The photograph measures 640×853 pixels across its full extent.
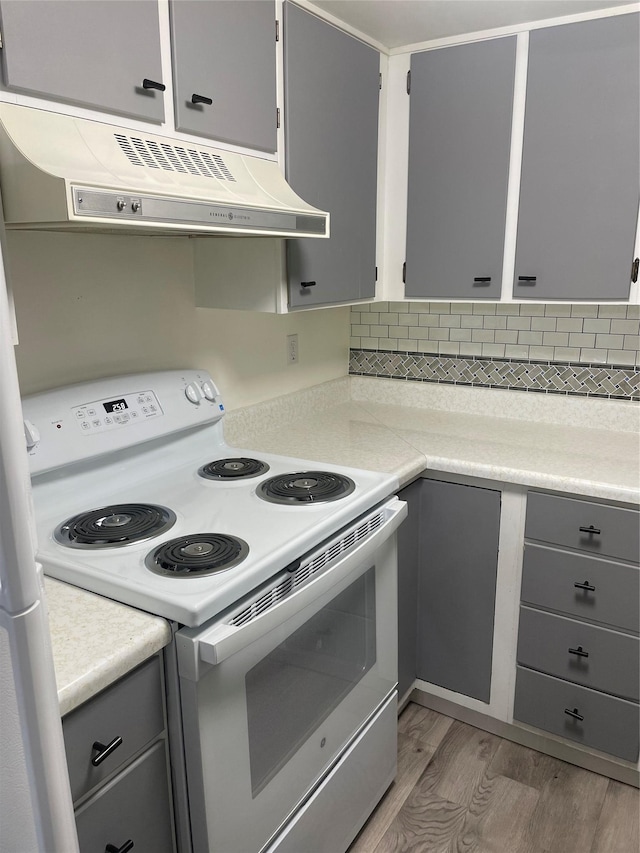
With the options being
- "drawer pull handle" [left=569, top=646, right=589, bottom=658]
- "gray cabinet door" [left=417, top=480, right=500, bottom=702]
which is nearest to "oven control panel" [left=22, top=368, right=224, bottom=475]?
"gray cabinet door" [left=417, top=480, right=500, bottom=702]

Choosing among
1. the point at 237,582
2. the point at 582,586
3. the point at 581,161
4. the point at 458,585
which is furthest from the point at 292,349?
the point at 237,582

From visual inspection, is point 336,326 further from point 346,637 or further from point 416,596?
point 346,637

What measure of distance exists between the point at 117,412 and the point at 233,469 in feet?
1.13

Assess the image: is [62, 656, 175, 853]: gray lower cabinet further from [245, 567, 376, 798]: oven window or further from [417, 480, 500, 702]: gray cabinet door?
[417, 480, 500, 702]: gray cabinet door

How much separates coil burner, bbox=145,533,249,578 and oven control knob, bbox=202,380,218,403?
0.60 metres

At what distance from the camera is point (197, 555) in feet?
4.17

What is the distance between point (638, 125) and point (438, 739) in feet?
6.48

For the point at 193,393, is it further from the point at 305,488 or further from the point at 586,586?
the point at 586,586

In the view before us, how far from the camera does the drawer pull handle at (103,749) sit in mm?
1007

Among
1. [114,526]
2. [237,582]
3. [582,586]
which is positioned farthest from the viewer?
[582,586]

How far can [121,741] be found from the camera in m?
1.06

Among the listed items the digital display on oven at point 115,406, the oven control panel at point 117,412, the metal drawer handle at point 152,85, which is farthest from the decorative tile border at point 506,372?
the metal drawer handle at point 152,85

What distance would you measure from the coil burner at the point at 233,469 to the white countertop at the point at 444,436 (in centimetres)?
21

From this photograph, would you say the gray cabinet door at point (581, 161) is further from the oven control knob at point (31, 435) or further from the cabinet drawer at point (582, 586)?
the oven control knob at point (31, 435)
